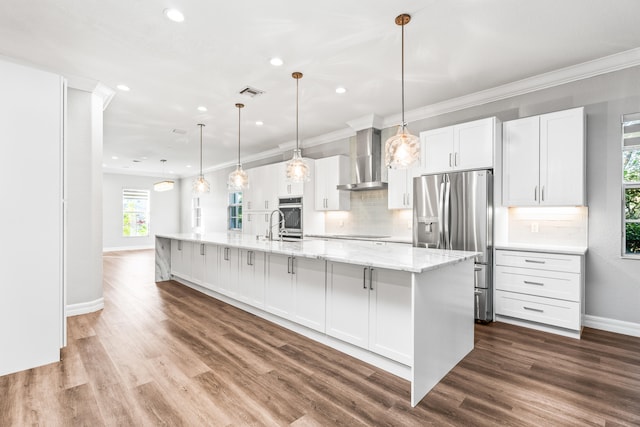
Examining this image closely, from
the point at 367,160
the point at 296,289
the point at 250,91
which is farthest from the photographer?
the point at 367,160

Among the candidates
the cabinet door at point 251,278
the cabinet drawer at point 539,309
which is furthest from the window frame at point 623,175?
the cabinet door at point 251,278

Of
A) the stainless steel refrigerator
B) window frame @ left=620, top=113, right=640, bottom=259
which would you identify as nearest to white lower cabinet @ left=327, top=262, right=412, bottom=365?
the stainless steel refrigerator

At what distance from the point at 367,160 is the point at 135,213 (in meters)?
9.60

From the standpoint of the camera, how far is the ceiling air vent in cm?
397

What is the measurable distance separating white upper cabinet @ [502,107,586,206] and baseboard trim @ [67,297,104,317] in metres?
5.26

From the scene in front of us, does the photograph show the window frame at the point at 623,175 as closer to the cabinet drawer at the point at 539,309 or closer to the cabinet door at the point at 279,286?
the cabinet drawer at the point at 539,309

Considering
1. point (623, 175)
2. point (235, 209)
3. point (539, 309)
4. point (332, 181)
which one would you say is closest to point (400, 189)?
point (332, 181)

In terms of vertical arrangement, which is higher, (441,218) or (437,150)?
(437,150)

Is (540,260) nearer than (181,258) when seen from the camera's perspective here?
Yes

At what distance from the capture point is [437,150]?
13.5ft

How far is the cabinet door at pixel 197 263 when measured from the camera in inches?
191

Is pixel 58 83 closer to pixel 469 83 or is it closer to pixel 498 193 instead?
pixel 469 83

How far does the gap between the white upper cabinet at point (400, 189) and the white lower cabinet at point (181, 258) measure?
3.43 metres

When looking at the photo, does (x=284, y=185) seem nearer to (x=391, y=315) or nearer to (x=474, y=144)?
(x=474, y=144)
